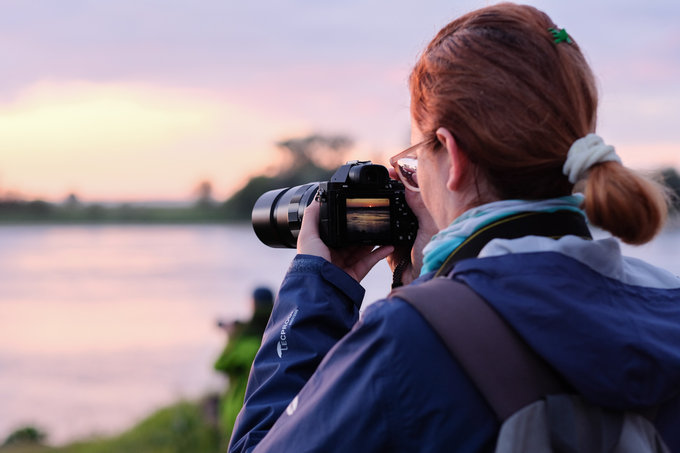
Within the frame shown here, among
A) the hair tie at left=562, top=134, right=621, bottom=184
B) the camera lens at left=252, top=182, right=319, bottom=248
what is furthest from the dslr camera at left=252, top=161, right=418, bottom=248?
the hair tie at left=562, top=134, right=621, bottom=184

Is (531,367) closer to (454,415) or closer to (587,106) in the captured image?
(454,415)

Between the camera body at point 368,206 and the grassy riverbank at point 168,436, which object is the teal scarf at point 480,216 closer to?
the camera body at point 368,206

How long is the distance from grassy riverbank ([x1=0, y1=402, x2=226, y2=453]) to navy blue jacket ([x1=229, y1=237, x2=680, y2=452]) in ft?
18.9

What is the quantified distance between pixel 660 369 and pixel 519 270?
0.22 meters

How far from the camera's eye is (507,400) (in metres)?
0.90

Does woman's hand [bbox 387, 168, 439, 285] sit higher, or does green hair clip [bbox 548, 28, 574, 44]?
green hair clip [bbox 548, 28, 574, 44]

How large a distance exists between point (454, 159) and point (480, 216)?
3.8 inches

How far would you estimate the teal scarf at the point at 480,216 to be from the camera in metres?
1.05

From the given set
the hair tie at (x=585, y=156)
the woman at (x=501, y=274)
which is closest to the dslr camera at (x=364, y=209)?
the woman at (x=501, y=274)

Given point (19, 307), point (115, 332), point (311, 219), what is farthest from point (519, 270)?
point (19, 307)

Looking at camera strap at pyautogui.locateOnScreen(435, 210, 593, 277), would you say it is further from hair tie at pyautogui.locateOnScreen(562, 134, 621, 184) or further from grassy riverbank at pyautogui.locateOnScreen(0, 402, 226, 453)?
grassy riverbank at pyautogui.locateOnScreen(0, 402, 226, 453)

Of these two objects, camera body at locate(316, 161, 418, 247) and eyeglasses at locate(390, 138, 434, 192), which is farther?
camera body at locate(316, 161, 418, 247)

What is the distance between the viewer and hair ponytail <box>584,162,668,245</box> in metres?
0.98

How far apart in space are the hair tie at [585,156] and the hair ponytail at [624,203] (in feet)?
0.05
